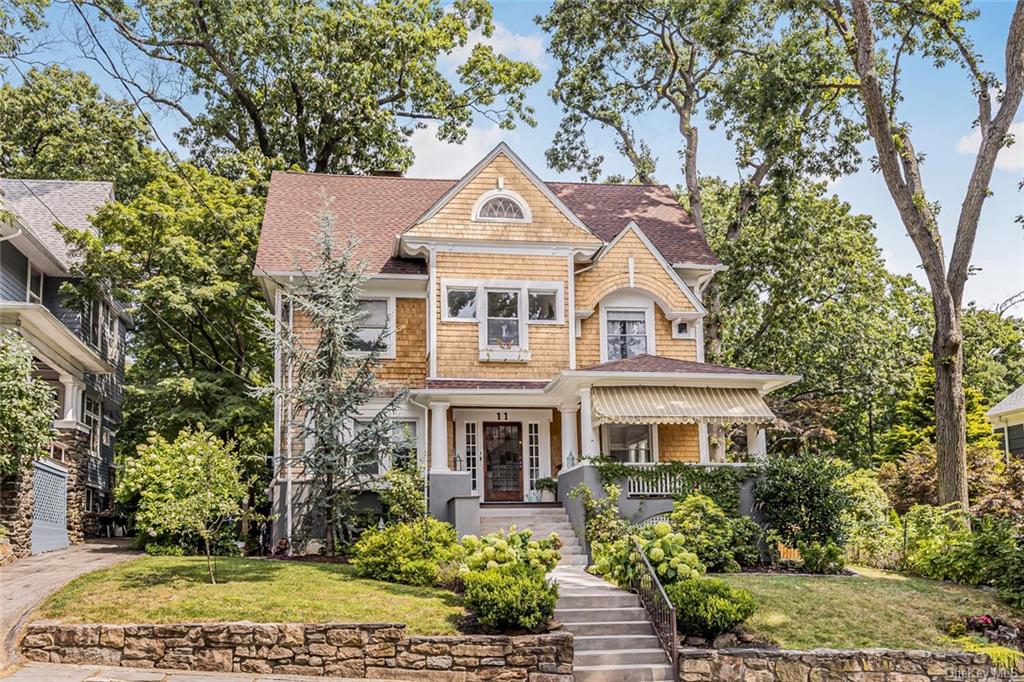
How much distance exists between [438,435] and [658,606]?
833 centimetres

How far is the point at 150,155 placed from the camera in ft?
94.5

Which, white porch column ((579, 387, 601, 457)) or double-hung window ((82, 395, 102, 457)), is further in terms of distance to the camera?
double-hung window ((82, 395, 102, 457))

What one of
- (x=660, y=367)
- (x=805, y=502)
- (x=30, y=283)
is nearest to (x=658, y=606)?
(x=805, y=502)

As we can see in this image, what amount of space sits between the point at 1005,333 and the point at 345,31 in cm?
3238

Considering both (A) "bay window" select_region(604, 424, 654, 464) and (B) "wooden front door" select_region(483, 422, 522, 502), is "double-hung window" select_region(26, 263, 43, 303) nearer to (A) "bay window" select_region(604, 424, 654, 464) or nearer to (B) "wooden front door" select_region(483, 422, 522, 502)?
(B) "wooden front door" select_region(483, 422, 522, 502)

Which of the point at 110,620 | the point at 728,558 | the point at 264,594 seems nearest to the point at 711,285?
the point at 728,558

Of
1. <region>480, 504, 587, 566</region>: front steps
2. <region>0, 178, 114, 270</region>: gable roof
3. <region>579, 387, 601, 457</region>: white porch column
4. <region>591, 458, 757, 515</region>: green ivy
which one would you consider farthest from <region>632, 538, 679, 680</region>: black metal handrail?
<region>0, 178, 114, 270</region>: gable roof

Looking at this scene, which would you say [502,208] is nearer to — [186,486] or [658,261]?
[658,261]

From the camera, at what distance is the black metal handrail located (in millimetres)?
13578

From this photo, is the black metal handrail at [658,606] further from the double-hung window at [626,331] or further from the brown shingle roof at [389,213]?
the brown shingle roof at [389,213]

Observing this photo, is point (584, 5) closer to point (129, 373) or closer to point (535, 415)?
point (535, 415)

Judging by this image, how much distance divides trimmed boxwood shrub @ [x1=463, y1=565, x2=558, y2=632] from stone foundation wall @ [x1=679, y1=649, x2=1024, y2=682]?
204cm

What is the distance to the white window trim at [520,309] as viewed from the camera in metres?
22.6

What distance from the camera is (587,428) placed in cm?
2058
